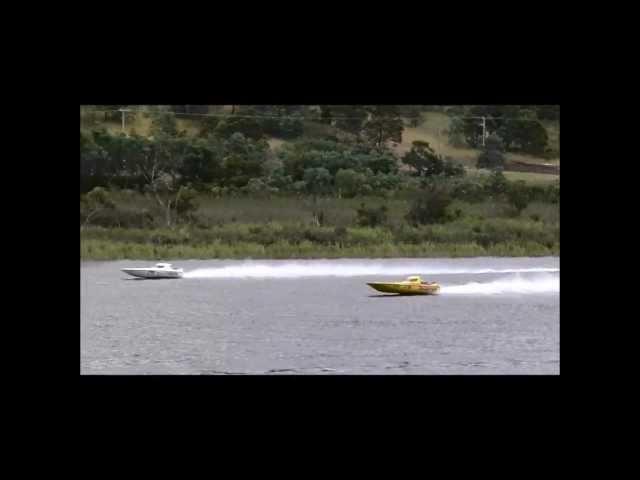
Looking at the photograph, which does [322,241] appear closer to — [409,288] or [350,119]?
[350,119]

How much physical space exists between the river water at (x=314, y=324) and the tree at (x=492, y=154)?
678 centimetres

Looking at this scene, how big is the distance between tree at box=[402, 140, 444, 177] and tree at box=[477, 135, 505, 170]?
1356 mm

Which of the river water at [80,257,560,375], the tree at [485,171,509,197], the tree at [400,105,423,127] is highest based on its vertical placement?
the tree at [400,105,423,127]

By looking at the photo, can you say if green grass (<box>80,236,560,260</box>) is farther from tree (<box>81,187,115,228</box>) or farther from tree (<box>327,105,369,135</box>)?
tree (<box>327,105,369,135</box>)

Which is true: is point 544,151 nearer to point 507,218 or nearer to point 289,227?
point 507,218

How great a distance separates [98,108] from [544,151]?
12.0 meters

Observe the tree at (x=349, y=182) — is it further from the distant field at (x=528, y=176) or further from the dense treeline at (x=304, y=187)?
the distant field at (x=528, y=176)

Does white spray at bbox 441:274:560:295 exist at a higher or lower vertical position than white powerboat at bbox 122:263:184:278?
lower

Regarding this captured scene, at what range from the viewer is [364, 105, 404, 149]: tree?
34.4m

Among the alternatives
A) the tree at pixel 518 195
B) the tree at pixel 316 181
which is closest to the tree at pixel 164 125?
the tree at pixel 316 181

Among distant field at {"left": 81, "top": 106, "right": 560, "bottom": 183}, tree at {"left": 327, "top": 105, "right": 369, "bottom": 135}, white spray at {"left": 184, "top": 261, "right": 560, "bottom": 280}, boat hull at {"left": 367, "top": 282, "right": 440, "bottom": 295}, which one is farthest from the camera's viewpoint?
tree at {"left": 327, "top": 105, "right": 369, "bottom": 135}

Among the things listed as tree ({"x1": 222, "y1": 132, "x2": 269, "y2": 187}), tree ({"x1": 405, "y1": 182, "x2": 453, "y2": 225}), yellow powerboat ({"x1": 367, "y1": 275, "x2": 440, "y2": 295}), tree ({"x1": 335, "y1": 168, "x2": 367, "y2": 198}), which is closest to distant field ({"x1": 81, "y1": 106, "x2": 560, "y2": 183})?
tree ({"x1": 222, "y1": 132, "x2": 269, "y2": 187})

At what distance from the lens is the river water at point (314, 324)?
15664 millimetres

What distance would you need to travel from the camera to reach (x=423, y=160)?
111 ft
